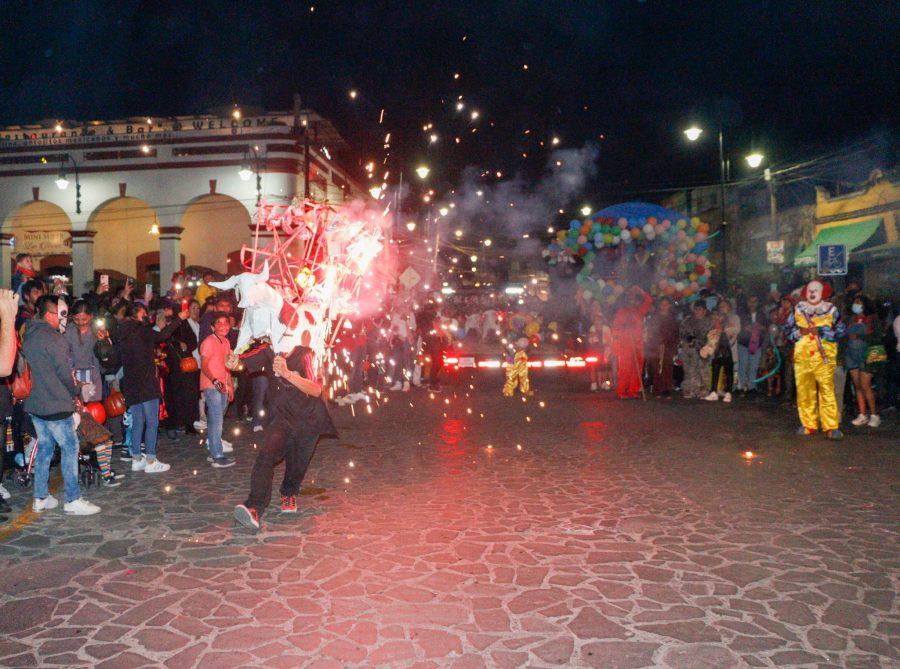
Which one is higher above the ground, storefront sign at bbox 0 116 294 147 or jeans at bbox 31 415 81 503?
storefront sign at bbox 0 116 294 147

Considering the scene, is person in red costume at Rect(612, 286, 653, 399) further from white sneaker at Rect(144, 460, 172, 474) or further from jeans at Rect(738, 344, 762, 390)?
white sneaker at Rect(144, 460, 172, 474)

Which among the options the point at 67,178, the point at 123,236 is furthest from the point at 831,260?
the point at 67,178

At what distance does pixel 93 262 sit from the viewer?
2809 cm

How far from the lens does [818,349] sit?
9.88 m

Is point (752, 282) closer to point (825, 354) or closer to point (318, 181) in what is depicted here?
point (318, 181)

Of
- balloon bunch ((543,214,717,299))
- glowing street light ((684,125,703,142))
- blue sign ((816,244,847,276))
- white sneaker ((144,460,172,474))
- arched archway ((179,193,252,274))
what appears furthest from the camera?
arched archway ((179,193,252,274))

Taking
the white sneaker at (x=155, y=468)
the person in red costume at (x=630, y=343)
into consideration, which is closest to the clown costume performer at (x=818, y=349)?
the person in red costume at (x=630, y=343)

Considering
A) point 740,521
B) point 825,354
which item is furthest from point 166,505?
point 825,354

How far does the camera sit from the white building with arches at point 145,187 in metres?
26.6

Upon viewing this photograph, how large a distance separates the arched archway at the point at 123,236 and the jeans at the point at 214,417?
871 inches

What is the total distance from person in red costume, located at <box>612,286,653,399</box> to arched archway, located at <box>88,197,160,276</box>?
20.1m

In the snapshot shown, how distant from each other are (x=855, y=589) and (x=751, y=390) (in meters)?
11.5

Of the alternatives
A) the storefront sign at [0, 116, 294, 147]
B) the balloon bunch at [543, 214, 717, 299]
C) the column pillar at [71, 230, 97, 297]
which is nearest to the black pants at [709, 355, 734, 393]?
the balloon bunch at [543, 214, 717, 299]

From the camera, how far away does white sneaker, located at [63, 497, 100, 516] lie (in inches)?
253
